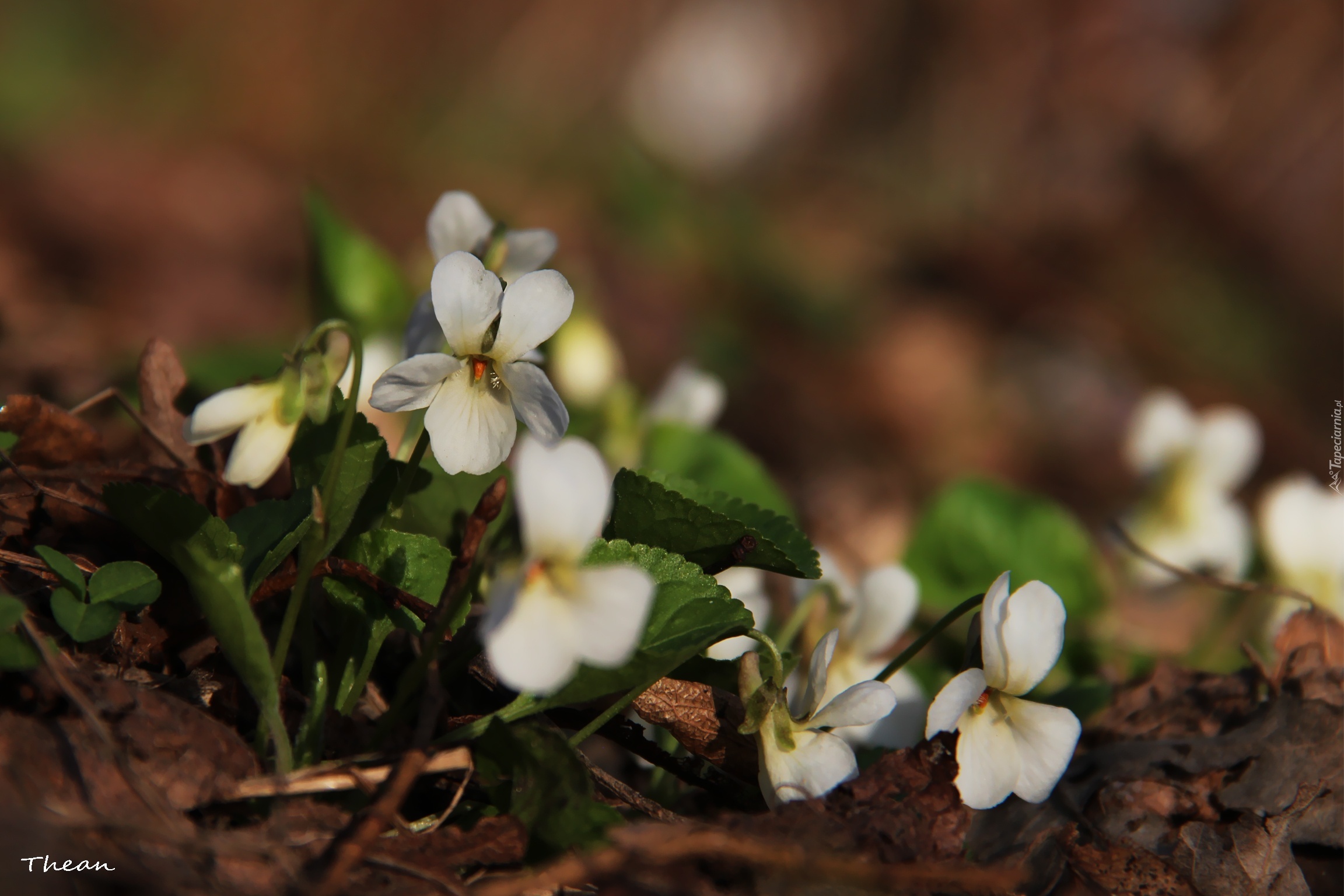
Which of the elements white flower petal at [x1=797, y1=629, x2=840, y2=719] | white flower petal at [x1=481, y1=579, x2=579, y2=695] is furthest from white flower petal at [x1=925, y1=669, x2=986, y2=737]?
white flower petal at [x1=481, y1=579, x2=579, y2=695]

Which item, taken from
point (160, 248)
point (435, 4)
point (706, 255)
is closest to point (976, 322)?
point (706, 255)

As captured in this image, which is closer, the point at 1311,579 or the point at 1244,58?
the point at 1311,579

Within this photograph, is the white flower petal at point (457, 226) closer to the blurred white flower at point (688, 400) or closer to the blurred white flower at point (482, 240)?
the blurred white flower at point (482, 240)

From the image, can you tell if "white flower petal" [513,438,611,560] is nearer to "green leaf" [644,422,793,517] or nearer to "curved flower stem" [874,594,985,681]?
"curved flower stem" [874,594,985,681]

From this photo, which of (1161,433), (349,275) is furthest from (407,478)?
(1161,433)

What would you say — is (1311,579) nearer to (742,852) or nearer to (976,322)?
(742,852)

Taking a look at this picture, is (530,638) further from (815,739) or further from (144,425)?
(144,425)
